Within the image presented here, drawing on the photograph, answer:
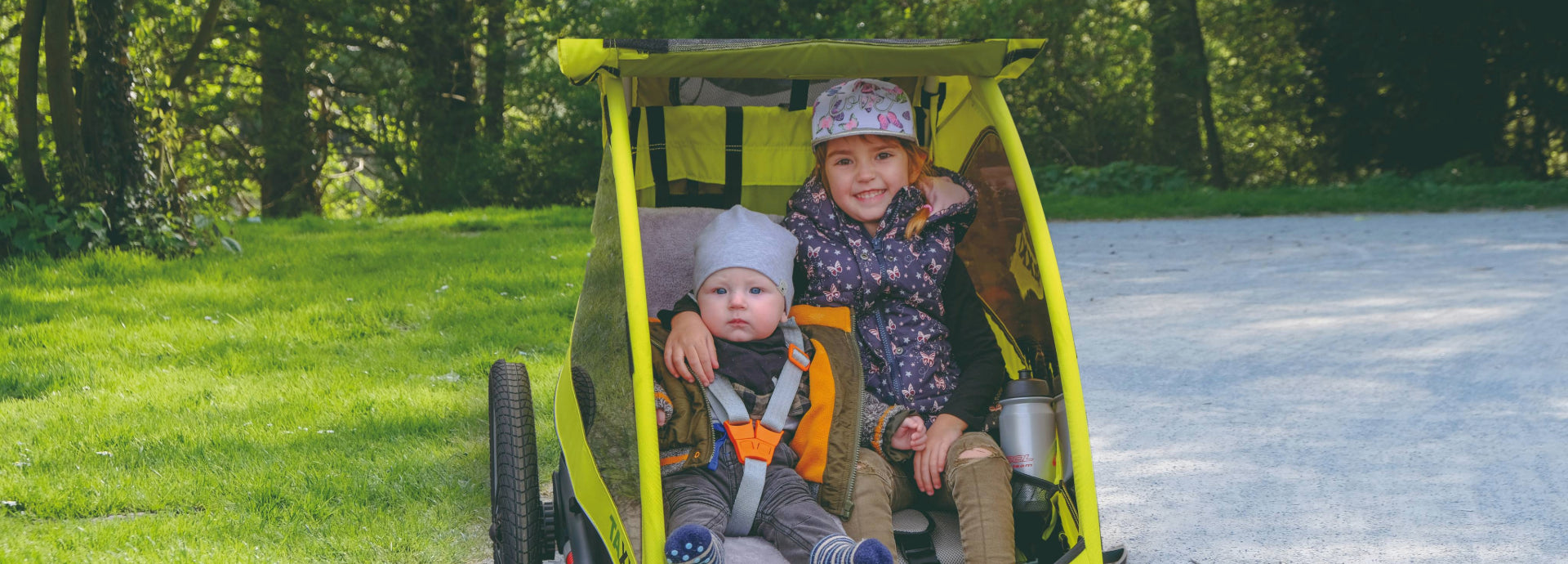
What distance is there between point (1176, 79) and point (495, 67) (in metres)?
8.44

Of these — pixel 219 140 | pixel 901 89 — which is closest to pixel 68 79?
pixel 901 89

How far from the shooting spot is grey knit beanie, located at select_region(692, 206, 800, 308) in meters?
2.90

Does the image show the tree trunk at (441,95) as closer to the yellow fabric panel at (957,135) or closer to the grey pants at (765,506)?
the yellow fabric panel at (957,135)

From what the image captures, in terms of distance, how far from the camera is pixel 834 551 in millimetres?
2406

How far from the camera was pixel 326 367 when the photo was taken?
5.15 m

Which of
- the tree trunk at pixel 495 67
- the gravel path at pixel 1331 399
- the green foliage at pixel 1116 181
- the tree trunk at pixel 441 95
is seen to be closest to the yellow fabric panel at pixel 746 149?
the gravel path at pixel 1331 399

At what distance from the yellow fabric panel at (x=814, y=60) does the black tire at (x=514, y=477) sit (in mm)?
849

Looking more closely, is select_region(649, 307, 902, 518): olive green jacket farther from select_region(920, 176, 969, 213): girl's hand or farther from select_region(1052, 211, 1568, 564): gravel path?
select_region(1052, 211, 1568, 564): gravel path

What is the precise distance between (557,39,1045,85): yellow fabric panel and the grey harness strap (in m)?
0.64

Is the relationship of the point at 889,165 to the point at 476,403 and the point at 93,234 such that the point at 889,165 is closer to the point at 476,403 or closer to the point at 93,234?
the point at 476,403

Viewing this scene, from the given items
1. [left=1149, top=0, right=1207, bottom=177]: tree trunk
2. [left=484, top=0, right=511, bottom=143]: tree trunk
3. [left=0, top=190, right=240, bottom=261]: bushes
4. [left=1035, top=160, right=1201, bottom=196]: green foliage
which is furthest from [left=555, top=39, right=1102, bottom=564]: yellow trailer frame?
[left=1149, top=0, right=1207, bottom=177]: tree trunk

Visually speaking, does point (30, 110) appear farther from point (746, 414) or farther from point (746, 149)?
A: point (746, 414)

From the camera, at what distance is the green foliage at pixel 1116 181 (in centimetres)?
1280

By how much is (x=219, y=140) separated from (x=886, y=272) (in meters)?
14.8
